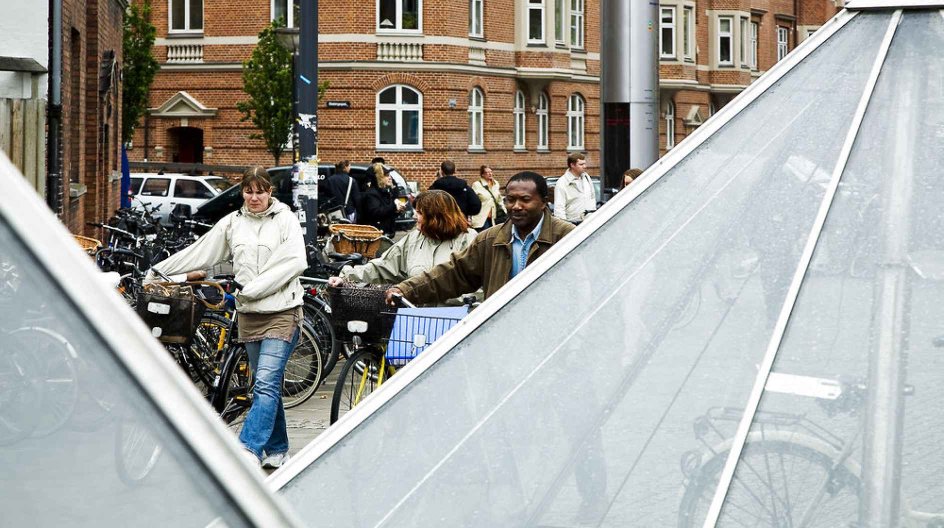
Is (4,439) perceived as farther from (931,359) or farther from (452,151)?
(452,151)

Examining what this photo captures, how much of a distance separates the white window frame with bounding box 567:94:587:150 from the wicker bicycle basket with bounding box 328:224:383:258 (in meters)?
30.1

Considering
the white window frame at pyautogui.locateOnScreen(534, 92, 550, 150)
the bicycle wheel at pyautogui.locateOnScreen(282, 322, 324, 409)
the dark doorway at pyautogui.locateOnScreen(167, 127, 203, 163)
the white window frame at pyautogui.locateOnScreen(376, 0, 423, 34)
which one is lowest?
the bicycle wheel at pyautogui.locateOnScreen(282, 322, 324, 409)

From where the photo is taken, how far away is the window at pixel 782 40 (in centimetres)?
6214

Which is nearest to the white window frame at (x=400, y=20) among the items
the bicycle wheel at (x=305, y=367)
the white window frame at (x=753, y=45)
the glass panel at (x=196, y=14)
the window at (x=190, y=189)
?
the glass panel at (x=196, y=14)

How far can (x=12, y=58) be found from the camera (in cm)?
1312

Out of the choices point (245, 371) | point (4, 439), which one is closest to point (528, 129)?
point (245, 371)

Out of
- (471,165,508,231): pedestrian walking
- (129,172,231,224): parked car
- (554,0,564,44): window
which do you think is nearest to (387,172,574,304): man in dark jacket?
(471,165,508,231): pedestrian walking

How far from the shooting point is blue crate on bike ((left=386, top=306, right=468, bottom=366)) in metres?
7.44

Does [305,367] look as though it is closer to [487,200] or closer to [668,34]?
[487,200]

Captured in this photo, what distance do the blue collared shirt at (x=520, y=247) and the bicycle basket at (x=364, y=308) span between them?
1711 millimetres

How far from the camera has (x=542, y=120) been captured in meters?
45.3

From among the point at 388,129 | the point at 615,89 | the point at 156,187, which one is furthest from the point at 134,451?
the point at 388,129

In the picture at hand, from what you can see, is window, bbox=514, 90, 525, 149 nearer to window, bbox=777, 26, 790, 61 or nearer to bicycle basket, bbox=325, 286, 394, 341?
window, bbox=777, 26, 790, 61

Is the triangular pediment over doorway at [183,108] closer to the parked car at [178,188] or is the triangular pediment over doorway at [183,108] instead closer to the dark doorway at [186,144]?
the dark doorway at [186,144]
